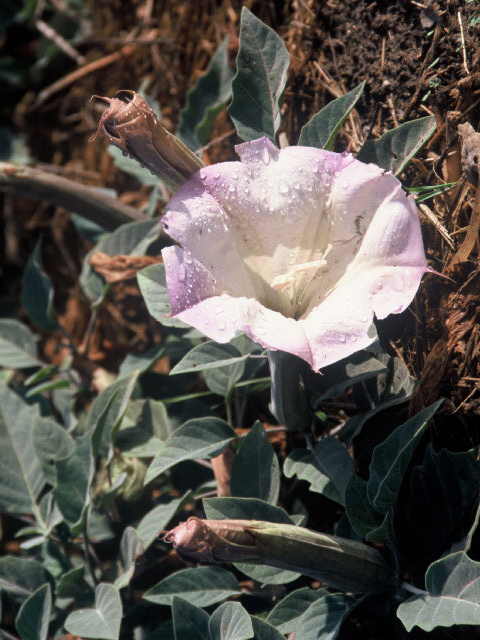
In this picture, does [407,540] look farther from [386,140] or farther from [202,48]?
[202,48]

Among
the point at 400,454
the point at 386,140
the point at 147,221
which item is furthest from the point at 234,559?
the point at 147,221

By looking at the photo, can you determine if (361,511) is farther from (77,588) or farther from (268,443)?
(77,588)

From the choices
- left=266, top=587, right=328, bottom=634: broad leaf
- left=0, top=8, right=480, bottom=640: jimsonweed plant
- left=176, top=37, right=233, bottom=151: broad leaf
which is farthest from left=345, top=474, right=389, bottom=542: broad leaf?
left=176, top=37, right=233, bottom=151: broad leaf

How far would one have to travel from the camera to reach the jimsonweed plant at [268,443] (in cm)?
83

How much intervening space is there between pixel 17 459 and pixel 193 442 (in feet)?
1.34

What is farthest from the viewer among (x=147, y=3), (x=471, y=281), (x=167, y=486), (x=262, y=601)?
(x=147, y=3)

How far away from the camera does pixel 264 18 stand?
56.4 inches

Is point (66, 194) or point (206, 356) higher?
point (66, 194)

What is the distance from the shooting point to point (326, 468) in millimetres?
981

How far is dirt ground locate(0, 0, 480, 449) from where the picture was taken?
0.97m

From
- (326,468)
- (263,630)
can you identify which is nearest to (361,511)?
(326,468)

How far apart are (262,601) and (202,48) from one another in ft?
3.89

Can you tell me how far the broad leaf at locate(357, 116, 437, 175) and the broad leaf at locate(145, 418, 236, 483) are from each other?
455 millimetres

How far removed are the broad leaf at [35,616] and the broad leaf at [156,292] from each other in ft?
1.44
